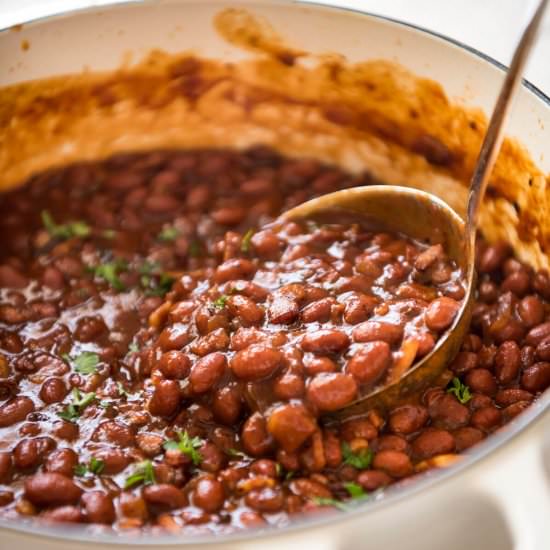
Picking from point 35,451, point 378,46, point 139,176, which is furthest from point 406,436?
point 139,176

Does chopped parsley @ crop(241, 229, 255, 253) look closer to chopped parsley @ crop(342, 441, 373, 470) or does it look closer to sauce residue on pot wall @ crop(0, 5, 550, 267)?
sauce residue on pot wall @ crop(0, 5, 550, 267)

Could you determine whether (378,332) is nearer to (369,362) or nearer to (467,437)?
(369,362)

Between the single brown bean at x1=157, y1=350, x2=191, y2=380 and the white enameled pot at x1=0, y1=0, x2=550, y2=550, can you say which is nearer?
the white enameled pot at x1=0, y1=0, x2=550, y2=550

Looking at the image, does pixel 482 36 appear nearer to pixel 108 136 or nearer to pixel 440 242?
pixel 440 242

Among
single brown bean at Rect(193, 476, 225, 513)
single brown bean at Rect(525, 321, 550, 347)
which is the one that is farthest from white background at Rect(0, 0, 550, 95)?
single brown bean at Rect(193, 476, 225, 513)

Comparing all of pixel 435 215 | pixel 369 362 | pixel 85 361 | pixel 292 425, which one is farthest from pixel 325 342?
pixel 85 361

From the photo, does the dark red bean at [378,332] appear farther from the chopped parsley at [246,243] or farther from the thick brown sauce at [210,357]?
the chopped parsley at [246,243]
